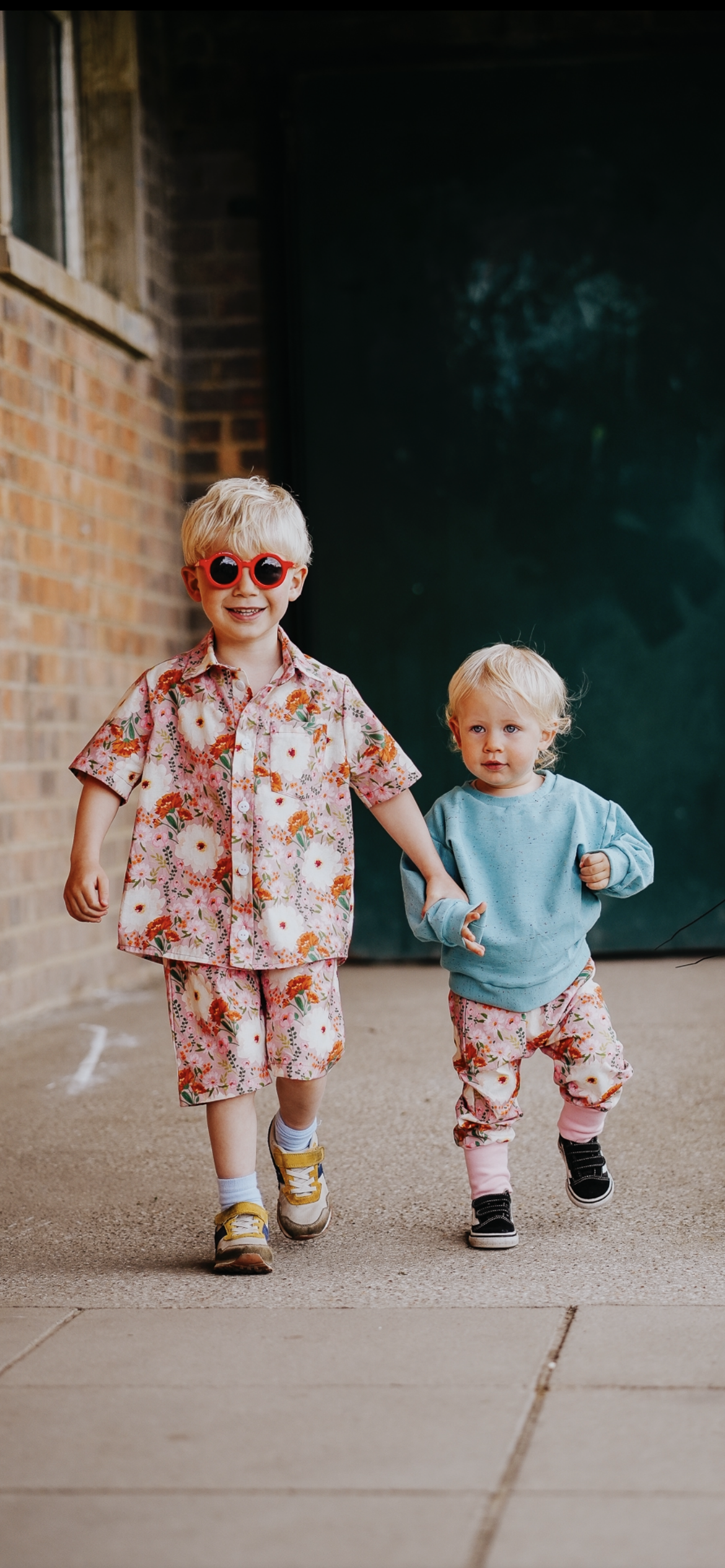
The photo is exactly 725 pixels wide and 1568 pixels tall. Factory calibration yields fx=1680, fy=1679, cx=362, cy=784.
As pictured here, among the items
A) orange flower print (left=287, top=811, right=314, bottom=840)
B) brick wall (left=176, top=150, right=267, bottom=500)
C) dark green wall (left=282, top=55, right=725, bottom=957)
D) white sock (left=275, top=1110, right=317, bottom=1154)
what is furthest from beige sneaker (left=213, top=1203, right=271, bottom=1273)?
brick wall (left=176, top=150, right=267, bottom=500)

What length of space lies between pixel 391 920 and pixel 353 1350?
3977mm

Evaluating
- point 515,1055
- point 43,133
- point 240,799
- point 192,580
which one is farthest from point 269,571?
point 43,133

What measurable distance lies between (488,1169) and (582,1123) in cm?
21

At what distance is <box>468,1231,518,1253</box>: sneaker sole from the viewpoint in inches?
113

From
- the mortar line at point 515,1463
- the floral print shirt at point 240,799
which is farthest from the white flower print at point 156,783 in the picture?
the mortar line at point 515,1463

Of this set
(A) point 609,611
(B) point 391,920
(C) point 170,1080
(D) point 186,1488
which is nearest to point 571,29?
(A) point 609,611

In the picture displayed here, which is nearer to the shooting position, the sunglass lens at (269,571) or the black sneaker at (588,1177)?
the sunglass lens at (269,571)

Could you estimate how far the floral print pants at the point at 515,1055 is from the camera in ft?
9.83

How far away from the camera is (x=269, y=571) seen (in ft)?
9.68

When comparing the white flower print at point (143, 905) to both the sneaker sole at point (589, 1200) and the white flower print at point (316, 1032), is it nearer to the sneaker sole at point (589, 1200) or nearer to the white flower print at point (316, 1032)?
the white flower print at point (316, 1032)

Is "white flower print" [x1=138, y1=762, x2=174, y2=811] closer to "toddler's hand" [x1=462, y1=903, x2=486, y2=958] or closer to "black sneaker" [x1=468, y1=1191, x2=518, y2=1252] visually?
"toddler's hand" [x1=462, y1=903, x2=486, y2=958]

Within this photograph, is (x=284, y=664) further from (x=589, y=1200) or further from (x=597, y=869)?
(x=589, y=1200)

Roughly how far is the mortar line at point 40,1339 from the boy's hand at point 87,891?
66cm

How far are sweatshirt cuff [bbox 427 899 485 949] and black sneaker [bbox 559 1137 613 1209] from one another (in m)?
0.48
